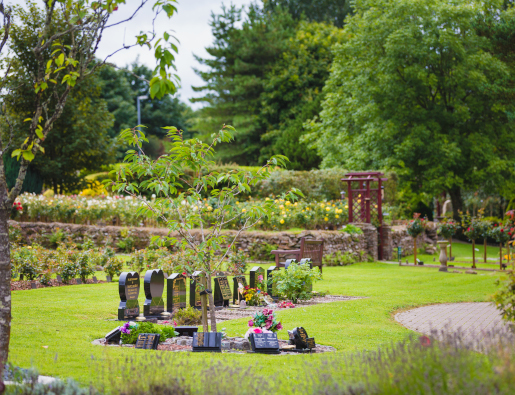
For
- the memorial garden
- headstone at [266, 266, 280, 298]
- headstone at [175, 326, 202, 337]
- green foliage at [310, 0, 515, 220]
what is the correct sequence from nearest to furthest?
the memorial garden < headstone at [175, 326, 202, 337] < headstone at [266, 266, 280, 298] < green foliage at [310, 0, 515, 220]

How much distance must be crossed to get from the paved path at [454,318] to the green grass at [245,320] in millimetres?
266

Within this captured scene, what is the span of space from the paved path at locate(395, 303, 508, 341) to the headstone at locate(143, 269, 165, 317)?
3652 millimetres

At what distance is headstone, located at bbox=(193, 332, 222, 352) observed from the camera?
532 cm

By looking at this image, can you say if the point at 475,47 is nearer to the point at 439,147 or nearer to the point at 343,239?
the point at 439,147

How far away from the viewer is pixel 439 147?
21.5 meters

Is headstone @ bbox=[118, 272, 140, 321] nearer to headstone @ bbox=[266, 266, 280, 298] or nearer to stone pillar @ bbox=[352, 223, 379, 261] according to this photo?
headstone @ bbox=[266, 266, 280, 298]

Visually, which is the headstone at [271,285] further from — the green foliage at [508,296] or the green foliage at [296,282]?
the green foliage at [508,296]

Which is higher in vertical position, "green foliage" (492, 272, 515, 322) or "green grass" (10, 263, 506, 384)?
"green foliage" (492, 272, 515, 322)

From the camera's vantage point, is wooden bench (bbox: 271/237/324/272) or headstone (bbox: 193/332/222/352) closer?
headstone (bbox: 193/332/222/352)

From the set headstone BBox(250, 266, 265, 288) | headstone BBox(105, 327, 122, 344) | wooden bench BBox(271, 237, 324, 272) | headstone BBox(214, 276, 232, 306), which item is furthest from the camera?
wooden bench BBox(271, 237, 324, 272)

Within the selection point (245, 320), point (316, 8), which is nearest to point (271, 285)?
point (245, 320)

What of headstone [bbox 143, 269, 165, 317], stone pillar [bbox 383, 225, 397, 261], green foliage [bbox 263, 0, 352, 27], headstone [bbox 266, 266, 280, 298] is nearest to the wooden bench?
headstone [bbox 266, 266, 280, 298]

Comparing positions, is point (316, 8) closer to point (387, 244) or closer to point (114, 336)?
point (387, 244)

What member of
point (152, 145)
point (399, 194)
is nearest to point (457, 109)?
point (399, 194)
